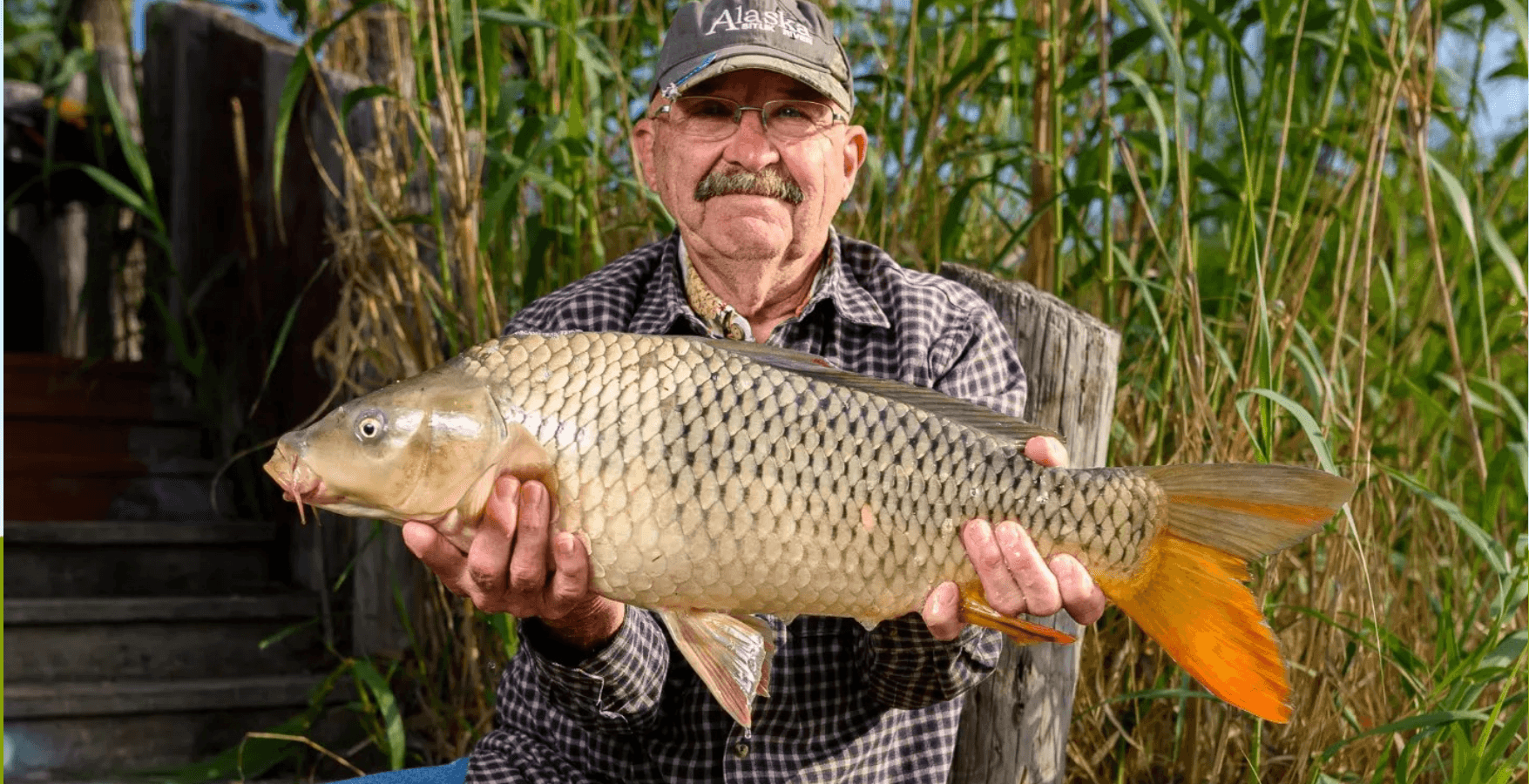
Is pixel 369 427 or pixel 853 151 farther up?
pixel 853 151

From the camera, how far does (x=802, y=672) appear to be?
162cm

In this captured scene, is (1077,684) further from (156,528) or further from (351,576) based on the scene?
(156,528)

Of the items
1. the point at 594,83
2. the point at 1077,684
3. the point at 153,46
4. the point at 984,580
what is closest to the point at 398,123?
the point at 594,83

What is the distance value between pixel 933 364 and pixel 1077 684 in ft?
2.01

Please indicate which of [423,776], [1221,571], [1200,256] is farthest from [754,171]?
[1200,256]

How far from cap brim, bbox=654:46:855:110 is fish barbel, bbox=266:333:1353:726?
0.45m

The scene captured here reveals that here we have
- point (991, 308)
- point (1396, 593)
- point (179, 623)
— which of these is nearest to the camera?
Result: point (991, 308)

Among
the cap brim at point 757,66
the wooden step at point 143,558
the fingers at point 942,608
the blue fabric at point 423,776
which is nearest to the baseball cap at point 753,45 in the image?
the cap brim at point 757,66

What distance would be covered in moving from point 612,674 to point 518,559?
0.29 meters

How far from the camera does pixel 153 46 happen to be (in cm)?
590

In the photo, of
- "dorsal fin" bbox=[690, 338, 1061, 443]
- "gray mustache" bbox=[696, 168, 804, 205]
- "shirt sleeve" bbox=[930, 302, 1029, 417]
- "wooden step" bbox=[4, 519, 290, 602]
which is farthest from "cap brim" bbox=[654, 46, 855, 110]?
"wooden step" bbox=[4, 519, 290, 602]

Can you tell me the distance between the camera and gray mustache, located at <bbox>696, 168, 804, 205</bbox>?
1.58 m

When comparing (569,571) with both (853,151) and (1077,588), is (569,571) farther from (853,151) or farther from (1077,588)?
(853,151)

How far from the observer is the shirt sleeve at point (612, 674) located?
4.81 ft
